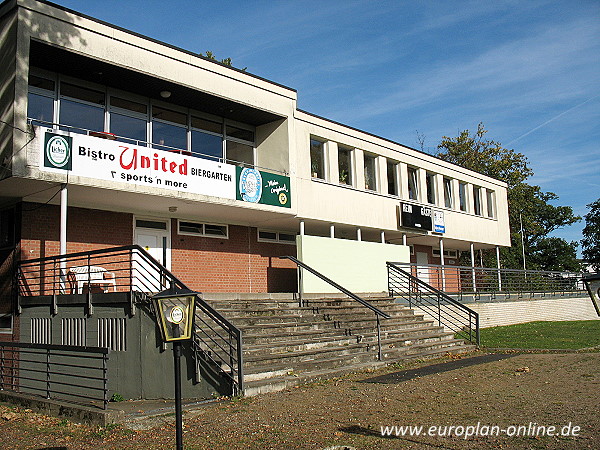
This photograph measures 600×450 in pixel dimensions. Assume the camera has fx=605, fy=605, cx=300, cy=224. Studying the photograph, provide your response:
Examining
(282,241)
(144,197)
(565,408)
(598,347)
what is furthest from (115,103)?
(598,347)

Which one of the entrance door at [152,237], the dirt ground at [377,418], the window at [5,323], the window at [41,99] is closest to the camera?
the dirt ground at [377,418]

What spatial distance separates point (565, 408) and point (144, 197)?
1058 centimetres

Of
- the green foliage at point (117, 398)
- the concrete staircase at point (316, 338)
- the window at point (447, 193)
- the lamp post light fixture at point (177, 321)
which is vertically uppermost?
→ the window at point (447, 193)

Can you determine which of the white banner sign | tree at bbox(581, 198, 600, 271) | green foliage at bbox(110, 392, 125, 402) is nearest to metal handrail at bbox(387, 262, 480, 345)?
the white banner sign

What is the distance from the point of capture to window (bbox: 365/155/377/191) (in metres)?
22.8

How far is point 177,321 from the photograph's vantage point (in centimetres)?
570

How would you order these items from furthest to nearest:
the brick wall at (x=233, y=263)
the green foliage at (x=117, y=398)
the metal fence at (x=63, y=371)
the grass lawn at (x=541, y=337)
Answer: the brick wall at (x=233, y=263) < the grass lawn at (x=541, y=337) < the green foliage at (x=117, y=398) < the metal fence at (x=63, y=371)

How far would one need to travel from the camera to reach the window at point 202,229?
1773cm

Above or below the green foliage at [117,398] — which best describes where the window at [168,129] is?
above

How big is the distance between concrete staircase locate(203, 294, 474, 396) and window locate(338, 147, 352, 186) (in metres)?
5.37

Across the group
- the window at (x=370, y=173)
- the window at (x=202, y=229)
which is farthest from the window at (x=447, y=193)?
the window at (x=202, y=229)

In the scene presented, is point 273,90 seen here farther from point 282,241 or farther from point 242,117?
point 282,241

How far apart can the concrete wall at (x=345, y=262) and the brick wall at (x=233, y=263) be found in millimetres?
2051

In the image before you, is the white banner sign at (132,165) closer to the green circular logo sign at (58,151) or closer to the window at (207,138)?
the green circular logo sign at (58,151)
